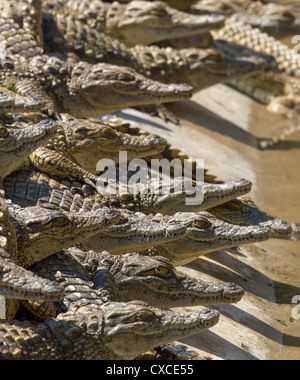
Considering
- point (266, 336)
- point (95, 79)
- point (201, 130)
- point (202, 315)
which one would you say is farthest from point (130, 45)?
point (202, 315)

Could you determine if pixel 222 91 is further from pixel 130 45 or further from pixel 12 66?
pixel 12 66

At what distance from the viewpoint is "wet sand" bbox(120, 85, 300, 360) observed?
5.60 metres

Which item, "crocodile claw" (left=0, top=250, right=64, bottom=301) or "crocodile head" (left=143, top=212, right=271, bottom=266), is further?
"crocodile head" (left=143, top=212, right=271, bottom=266)

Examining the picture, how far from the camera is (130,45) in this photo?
10.8 m

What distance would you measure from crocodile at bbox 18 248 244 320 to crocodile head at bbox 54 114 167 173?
183 cm

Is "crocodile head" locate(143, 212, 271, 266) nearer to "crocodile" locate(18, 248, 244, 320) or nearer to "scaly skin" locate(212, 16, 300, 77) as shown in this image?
"crocodile" locate(18, 248, 244, 320)

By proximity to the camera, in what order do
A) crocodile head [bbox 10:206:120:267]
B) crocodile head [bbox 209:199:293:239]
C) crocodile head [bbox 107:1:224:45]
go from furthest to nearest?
crocodile head [bbox 107:1:224:45], crocodile head [bbox 209:199:293:239], crocodile head [bbox 10:206:120:267]

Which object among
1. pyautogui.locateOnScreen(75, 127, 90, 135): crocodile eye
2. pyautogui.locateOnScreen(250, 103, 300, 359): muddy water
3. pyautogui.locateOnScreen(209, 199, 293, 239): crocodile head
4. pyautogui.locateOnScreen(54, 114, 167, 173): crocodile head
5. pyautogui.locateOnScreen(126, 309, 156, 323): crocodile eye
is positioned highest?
pyautogui.locateOnScreen(75, 127, 90, 135): crocodile eye

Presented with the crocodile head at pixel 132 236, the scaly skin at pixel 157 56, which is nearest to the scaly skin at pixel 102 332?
the crocodile head at pixel 132 236

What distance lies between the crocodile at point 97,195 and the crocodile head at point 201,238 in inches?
22.0

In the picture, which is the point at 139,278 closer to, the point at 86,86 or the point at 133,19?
the point at 86,86

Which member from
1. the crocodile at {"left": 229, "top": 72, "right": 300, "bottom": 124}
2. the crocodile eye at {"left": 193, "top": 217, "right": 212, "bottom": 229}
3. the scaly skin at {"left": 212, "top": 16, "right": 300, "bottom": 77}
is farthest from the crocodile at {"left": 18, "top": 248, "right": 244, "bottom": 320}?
the scaly skin at {"left": 212, "top": 16, "right": 300, "bottom": 77}

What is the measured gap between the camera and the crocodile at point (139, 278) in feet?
16.6

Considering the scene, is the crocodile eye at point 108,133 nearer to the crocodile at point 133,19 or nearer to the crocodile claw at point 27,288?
the crocodile claw at point 27,288
